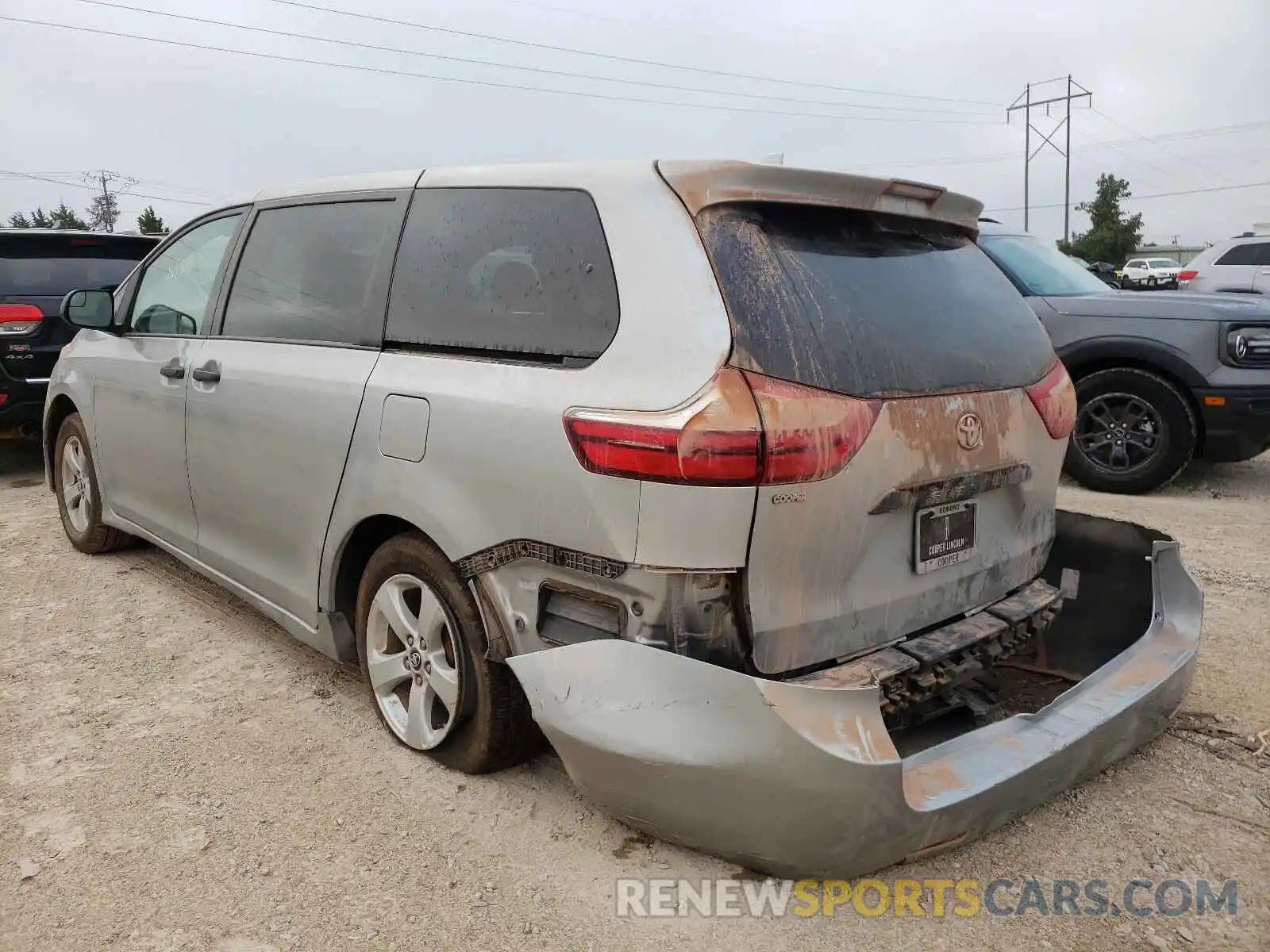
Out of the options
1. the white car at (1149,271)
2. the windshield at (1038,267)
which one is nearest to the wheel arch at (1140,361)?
the windshield at (1038,267)

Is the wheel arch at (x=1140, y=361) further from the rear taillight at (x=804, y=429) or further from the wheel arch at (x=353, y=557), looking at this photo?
the wheel arch at (x=353, y=557)

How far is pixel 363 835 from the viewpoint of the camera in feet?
8.14

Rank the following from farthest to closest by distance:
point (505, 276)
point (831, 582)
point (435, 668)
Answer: point (435, 668) < point (505, 276) < point (831, 582)

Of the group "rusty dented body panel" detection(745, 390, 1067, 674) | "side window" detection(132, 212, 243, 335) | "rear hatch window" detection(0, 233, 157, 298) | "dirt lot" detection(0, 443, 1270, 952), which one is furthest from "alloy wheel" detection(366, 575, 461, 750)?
"rear hatch window" detection(0, 233, 157, 298)

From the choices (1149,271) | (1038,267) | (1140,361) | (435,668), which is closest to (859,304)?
(435,668)

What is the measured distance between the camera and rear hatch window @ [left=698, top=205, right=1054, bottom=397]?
208 centimetres

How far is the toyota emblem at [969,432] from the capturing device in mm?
2338

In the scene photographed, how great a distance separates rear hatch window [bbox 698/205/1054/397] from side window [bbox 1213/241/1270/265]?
46.6ft

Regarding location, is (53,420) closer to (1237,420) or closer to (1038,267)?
(1038,267)

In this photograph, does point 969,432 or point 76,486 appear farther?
point 76,486

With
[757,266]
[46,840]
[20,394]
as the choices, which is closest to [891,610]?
[757,266]

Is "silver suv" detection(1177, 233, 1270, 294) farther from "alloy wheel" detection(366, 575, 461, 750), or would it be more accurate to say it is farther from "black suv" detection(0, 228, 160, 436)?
"alloy wheel" detection(366, 575, 461, 750)

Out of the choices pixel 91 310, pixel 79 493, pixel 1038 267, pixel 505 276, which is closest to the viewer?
pixel 505 276

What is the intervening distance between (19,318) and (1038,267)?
7.50m
